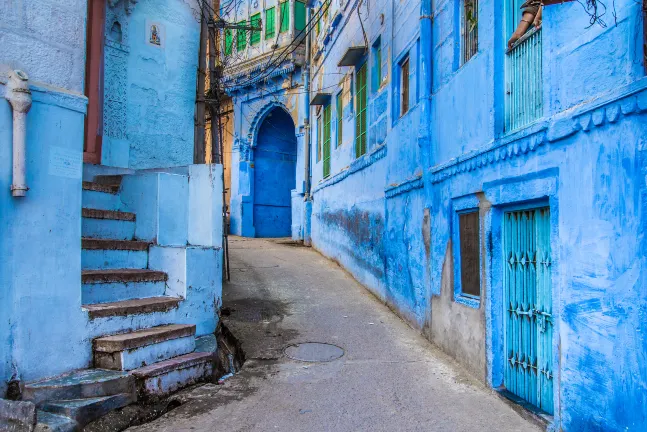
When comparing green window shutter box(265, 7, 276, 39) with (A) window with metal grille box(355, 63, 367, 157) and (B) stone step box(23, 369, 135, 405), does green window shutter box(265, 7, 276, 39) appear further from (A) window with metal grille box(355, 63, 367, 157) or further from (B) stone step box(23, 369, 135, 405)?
(B) stone step box(23, 369, 135, 405)

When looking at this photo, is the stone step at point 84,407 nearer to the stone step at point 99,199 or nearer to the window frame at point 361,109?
the stone step at point 99,199

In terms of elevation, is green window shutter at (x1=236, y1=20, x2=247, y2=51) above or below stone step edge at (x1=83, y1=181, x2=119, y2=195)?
above

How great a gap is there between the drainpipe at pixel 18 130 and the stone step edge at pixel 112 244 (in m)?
1.32

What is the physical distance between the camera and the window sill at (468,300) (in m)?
5.62

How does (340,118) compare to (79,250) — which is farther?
(340,118)

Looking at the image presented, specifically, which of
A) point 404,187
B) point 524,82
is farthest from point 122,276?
point 524,82

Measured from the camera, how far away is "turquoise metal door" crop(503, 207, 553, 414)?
453 cm

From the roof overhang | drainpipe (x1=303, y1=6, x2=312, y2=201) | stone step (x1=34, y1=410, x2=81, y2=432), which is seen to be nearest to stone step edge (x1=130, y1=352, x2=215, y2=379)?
stone step (x1=34, y1=410, x2=81, y2=432)

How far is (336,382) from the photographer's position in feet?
18.2

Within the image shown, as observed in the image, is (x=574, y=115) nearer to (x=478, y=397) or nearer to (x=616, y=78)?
(x=616, y=78)

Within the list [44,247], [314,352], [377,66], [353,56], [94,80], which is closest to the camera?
[44,247]

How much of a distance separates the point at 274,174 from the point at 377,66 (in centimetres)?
1169

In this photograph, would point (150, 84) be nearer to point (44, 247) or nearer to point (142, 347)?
point (44, 247)

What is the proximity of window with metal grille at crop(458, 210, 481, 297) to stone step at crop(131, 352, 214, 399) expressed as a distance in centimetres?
308
